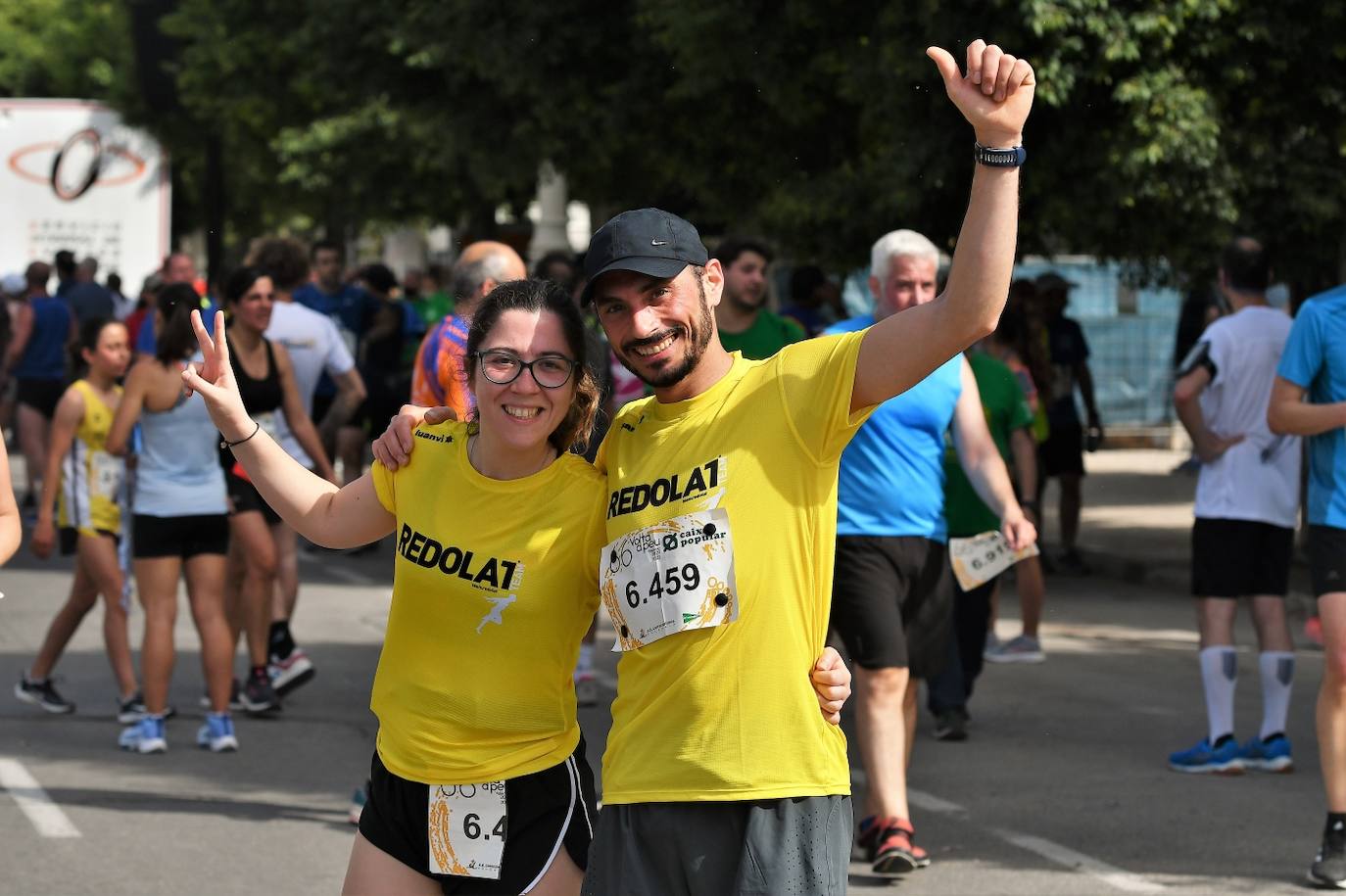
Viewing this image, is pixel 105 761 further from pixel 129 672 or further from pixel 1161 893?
pixel 1161 893

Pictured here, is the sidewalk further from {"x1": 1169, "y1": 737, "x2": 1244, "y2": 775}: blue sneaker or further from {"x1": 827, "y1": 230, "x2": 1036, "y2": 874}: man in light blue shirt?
{"x1": 827, "y1": 230, "x2": 1036, "y2": 874}: man in light blue shirt

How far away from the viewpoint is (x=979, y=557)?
23.7 feet

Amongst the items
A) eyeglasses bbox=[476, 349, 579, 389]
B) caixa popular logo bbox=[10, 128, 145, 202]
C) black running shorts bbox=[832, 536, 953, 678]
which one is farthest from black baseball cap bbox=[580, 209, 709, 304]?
caixa popular logo bbox=[10, 128, 145, 202]

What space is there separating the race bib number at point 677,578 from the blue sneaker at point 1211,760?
5104 mm

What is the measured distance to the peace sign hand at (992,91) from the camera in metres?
3.26

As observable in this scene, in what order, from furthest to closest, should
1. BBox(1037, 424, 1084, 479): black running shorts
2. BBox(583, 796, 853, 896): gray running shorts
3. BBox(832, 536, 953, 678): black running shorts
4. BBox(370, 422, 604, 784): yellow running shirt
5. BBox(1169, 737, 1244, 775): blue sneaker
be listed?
BBox(1037, 424, 1084, 479): black running shorts
BBox(1169, 737, 1244, 775): blue sneaker
BBox(832, 536, 953, 678): black running shorts
BBox(370, 422, 604, 784): yellow running shirt
BBox(583, 796, 853, 896): gray running shorts

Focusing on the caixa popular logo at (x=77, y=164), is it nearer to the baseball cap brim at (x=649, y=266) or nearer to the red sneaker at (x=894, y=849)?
the red sneaker at (x=894, y=849)

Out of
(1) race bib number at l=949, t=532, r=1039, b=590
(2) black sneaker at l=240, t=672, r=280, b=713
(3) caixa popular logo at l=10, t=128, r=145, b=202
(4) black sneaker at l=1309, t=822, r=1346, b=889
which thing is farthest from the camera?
(3) caixa popular logo at l=10, t=128, r=145, b=202

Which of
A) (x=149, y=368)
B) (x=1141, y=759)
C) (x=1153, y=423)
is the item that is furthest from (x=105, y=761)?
(x=1153, y=423)

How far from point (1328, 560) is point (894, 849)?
5.17ft

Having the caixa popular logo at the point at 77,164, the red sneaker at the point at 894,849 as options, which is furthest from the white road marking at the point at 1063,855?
the caixa popular logo at the point at 77,164

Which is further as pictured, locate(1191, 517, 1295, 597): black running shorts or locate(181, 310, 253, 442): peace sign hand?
locate(1191, 517, 1295, 597): black running shorts

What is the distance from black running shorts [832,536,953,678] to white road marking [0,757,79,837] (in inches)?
106

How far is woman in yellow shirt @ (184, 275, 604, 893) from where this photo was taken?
12.9 ft
